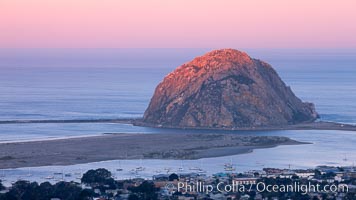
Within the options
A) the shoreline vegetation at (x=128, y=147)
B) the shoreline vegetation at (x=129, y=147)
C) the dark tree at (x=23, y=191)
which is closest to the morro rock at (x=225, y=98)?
the shoreline vegetation at (x=128, y=147)

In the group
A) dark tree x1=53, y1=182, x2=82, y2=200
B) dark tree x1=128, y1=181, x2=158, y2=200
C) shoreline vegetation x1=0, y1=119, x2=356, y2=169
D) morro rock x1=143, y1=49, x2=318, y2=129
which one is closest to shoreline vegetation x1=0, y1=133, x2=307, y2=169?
shoreline vegetation x1=0, y1=119, x2=356, y2=169

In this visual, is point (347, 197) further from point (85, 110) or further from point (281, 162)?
point (85, 110)

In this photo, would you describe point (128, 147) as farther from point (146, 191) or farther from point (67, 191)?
point (67, 191)

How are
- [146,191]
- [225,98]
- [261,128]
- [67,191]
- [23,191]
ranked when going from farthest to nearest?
[225,98], [261,128], [23,191], [146,191], [67,191]

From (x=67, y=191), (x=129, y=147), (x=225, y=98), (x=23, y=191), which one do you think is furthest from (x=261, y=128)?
(x=23, y=191)

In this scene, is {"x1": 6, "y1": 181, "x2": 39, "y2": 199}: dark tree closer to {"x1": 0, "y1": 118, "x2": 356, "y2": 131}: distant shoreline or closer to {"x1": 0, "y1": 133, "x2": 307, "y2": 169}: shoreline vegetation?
{"x1": 0, "y1": 133, "x2": 307, "y2": 169}: shoreline vegetation

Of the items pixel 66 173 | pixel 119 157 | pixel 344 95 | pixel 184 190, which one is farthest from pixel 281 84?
pixel 184 190

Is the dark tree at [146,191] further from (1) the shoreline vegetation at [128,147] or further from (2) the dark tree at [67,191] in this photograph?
(1) the shoreline vegetation at [128,147]
